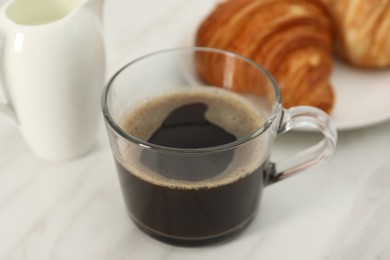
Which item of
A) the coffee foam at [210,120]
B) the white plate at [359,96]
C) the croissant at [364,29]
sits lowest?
the white plate at [359,96]

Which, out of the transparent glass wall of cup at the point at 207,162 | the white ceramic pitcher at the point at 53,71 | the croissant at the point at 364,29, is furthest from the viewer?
the croissant at the point at 364,29

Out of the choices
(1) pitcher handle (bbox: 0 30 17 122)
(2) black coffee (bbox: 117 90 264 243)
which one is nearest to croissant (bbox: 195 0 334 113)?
(2) black coffee (bbox: 117 90 264 243)

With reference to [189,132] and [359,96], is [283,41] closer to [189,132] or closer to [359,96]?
[359,96]

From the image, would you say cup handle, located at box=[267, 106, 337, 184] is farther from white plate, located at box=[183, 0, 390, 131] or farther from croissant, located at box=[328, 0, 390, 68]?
croissant, located at box=[328, 0, 390, 68]

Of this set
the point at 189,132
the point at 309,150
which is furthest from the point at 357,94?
the point at 189,132

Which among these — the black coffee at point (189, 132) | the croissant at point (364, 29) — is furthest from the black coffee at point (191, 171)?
the croissant at point (364, 29)

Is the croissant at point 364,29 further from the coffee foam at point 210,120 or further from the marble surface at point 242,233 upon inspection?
the coffee foam at point 210,120

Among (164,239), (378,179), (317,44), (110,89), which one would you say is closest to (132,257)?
(164,239)
